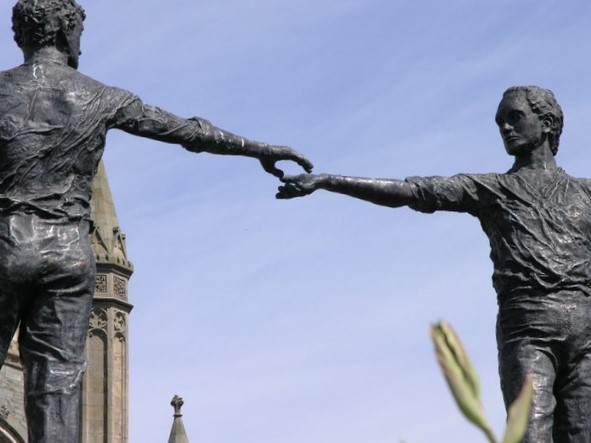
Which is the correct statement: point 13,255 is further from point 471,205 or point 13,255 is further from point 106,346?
point 106,346

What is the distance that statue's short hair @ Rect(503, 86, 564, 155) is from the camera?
719cm

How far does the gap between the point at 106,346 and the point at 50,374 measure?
33.4 meters

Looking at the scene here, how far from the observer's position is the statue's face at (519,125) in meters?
7.18

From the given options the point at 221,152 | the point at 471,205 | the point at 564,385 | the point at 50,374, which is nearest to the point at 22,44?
the point at 221,152

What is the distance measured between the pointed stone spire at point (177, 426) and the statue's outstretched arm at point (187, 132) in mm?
38667

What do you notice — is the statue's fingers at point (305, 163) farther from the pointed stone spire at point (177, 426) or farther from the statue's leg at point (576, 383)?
the pointed stone spire at point (177, 426)

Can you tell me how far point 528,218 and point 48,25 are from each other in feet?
10.1

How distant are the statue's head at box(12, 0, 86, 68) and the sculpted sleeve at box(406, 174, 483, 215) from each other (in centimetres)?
240

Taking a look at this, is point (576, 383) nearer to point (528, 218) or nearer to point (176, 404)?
point (528, 218)

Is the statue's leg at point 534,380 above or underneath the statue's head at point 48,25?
underneath

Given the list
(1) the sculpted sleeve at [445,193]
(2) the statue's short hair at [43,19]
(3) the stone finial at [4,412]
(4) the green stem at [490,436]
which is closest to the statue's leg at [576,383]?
(1) the sculpted sleeve at [445,193]

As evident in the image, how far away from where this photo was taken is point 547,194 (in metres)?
7.13

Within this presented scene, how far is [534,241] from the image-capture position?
22.6ft

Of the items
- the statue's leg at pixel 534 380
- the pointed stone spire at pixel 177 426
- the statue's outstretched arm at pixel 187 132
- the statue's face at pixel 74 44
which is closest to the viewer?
the statue's face at pixel 74 44
